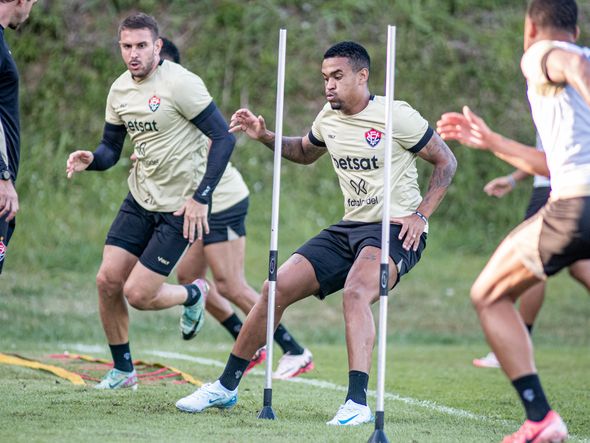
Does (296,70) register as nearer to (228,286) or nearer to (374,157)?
(228,286)

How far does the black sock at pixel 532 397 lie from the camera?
548 centimetres

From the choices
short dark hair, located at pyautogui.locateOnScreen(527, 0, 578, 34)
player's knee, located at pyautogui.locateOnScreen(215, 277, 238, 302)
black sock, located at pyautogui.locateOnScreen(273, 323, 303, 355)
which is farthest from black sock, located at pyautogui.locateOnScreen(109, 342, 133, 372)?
short dark hair, located at pyautogui.locateOnScreen(527, 0, 578, 34)

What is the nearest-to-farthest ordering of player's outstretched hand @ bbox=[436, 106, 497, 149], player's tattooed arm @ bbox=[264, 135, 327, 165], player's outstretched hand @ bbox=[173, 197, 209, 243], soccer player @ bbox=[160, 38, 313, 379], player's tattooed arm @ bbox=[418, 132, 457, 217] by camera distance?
player's outstretched hand @ bbox=[436, 106, 497, 149]
player's tattooed arm @ bbox=[418, 132, 457, 217]
player's tattooed arm @ bbox=[264, 135, 327, 165]
player's outstretched hand @ bbox=[173, 197, 209, 243]
soccer player @ bbox=[160, 38, 313, 379]

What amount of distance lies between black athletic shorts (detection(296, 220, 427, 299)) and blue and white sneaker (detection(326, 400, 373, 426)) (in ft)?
2.83

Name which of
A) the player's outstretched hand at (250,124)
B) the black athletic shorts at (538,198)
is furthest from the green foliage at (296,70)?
the player's outstretched hand at (250,124)

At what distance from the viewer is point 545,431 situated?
213 inches

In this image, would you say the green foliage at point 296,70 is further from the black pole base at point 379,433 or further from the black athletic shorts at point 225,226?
the black pole base at point 379,433

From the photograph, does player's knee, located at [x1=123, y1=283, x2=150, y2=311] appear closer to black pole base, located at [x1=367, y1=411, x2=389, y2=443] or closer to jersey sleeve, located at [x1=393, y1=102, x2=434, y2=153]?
jersey sleeve, located at [x1=393, y1=102, x2=434, y2=153]

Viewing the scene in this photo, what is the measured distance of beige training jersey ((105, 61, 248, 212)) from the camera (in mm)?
8164

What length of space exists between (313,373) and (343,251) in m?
3.08

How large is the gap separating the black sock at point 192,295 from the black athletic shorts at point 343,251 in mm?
1863

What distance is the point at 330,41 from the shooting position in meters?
19.1

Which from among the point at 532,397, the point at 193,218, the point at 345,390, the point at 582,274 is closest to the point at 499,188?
the point at 582,274

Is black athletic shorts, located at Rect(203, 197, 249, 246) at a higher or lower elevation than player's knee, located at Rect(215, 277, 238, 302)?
higher
